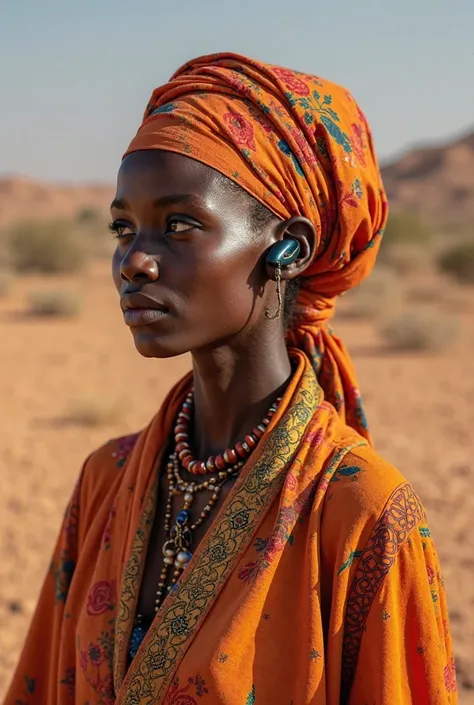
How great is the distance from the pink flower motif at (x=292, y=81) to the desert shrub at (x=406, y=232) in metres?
25.1


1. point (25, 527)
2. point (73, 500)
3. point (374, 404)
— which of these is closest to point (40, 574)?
point (25, 527)

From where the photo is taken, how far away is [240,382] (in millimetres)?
1957

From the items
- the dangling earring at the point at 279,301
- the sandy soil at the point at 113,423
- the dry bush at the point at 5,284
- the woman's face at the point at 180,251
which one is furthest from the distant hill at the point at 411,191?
the woman's face at the point at 180,251

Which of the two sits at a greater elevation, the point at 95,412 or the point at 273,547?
the point at 95,412

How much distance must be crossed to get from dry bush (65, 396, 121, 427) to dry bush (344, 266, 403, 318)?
7.39 metres

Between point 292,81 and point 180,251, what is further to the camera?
point 292,81

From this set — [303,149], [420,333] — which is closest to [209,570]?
[303,149]

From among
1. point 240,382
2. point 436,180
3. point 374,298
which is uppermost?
point 436,180

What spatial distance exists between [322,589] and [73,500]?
82cm

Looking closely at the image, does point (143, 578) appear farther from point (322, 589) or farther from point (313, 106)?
point (313, 106)

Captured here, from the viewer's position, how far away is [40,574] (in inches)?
206

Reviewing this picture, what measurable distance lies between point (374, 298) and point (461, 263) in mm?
5154

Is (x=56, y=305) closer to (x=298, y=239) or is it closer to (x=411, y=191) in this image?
(x=298, y=239)

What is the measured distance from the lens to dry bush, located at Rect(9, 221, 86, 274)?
22405 mm
